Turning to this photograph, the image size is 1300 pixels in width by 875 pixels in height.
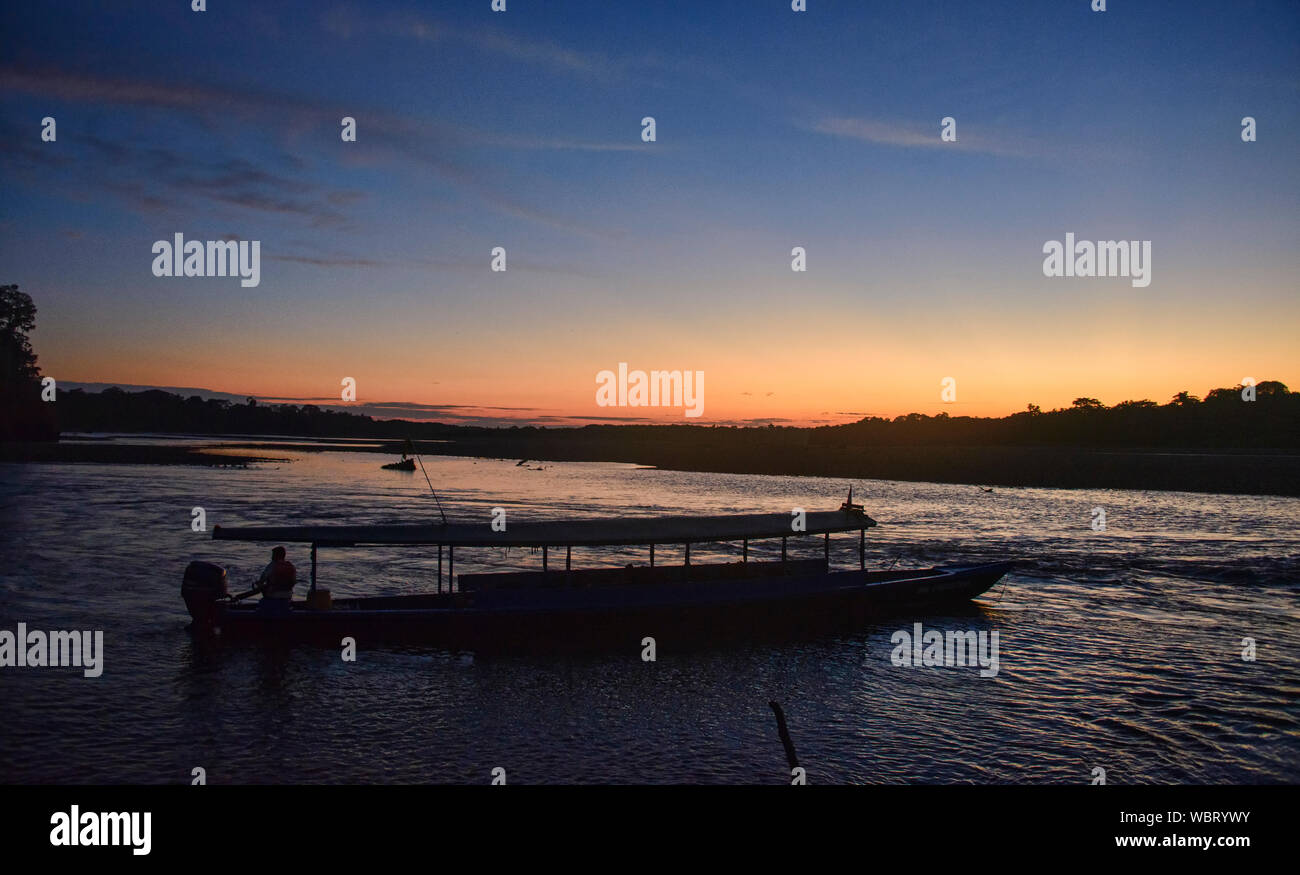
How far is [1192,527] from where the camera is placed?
149ft

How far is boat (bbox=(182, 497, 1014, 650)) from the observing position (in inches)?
782

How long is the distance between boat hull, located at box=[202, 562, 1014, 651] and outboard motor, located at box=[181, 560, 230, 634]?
1.02 feet

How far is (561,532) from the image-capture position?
70.1 ft

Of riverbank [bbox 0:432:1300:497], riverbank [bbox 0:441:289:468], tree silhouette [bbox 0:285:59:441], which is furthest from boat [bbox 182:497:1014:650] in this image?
tree silhouette [bbox 0:285:59:441]

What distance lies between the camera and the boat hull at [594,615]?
781 inches

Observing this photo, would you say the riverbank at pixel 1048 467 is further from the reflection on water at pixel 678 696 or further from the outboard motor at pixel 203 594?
the outboard motor at pixel 203 594

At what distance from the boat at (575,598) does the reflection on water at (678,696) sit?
83 cm

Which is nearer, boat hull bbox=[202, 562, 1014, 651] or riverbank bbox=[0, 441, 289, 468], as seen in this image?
boat hull bbox=[202, 562, 1014, 651]

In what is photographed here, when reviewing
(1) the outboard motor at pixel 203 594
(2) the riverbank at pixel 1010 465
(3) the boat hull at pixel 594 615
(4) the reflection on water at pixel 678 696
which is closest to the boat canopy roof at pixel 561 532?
(1) the outboard motor at pixel 203 594

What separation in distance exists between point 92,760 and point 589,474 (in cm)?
8114

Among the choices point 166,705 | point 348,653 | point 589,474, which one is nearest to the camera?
point 166,705

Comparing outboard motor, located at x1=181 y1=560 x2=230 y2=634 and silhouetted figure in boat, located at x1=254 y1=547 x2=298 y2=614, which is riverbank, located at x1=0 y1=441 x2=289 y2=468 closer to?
outboard motor, located at x1=181 y1=560 x2=230 y2=634

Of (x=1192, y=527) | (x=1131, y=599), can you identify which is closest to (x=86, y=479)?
(x=1131, y=599)

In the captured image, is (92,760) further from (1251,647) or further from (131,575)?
(1251,647)
